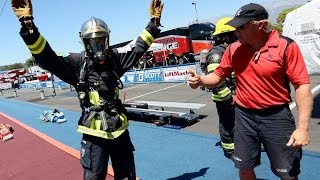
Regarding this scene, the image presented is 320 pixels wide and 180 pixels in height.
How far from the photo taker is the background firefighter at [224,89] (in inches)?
189

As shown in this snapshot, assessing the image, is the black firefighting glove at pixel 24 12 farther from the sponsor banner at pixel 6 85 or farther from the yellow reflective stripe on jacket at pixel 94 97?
the sponsor banner at pixel 6 85

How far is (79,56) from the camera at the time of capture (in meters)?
3.51

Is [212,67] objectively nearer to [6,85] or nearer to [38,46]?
[38,46]

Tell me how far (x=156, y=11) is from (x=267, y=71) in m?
1.49

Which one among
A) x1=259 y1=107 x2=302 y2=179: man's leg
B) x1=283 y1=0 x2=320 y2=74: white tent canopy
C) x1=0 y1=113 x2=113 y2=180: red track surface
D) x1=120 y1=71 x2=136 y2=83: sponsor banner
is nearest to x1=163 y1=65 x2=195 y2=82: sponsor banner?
x1=120 y1=71 x2=136 y2=83: sponsor banner

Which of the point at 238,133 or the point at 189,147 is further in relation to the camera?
the point at 189,147

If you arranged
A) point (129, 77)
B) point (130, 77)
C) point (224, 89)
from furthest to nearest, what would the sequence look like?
point (129, 77), point (130, 77), point (224, 89)

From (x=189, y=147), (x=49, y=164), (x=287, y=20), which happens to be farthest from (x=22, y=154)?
(x=287, y=20)

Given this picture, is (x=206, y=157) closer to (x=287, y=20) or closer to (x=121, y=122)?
(x=121, y=122)

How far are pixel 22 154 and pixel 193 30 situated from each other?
22.9 m

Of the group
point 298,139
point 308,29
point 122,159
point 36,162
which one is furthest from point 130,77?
point 298,139

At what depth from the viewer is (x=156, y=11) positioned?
385 cm

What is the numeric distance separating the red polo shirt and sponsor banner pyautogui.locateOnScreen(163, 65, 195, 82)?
50.3ft

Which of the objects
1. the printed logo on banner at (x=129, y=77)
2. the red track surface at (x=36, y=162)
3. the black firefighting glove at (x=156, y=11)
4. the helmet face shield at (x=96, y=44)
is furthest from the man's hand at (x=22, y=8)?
the printed logo on banner at (x=129, y=77)
